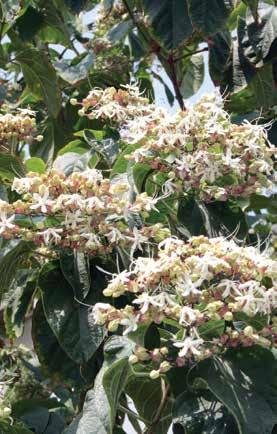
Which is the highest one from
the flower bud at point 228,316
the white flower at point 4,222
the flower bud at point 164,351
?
the white flower at point 4,222

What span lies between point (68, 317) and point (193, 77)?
1268 mm

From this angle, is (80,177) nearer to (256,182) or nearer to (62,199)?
(62,199)

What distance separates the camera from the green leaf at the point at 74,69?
6.51ft

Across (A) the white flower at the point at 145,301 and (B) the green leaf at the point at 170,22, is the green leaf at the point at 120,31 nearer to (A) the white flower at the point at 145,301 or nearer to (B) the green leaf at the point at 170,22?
(B) the green leaf at the point at 170,22

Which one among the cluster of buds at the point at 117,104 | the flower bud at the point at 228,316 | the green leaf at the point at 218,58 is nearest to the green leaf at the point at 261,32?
the green leaf at the point at 218,58

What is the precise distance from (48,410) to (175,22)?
0.65m

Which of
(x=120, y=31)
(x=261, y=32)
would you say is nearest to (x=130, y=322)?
(x=261, y=32)

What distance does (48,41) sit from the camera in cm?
221

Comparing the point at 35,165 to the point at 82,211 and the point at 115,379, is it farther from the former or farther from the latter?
the point at 115,379

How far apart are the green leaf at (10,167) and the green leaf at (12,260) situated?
12 centimetres

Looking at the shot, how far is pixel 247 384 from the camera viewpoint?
105 centimetres

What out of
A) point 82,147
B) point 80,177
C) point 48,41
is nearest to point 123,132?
point 82,147

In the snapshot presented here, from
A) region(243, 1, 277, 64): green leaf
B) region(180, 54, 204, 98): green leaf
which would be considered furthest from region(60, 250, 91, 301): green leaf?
region(180, 54, 204, 98): green leaf

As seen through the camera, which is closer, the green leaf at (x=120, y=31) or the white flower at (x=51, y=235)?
the white flower at (x=51, y=235)
